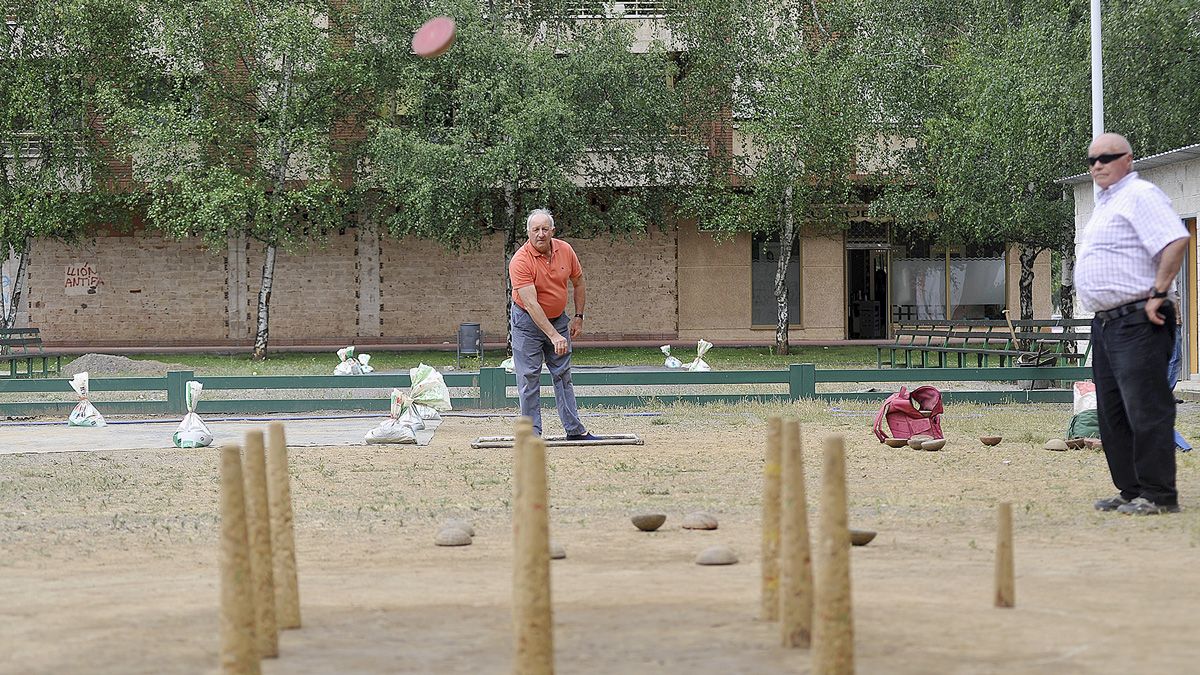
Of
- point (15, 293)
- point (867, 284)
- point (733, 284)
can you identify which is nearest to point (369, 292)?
point (15, 293)

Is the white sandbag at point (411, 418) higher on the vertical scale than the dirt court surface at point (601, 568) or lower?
higher

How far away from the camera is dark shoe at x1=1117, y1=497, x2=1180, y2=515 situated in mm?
8242

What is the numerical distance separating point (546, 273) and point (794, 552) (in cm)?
825

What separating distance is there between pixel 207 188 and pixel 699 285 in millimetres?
12807

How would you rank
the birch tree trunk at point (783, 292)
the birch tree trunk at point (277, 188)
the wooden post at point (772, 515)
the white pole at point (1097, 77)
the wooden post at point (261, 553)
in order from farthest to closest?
1. the birch tree trunk at point (783, 292)
2. the birch tree trunk at point (277, 188)
3. the white pole at point (1097, 77)
4. the wooden post at point (772, 515)
5. the wooden post at point (261, 553)

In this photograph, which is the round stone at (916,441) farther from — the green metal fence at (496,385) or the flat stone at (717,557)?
the flat stone at (717,557)

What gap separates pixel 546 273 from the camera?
12773mm

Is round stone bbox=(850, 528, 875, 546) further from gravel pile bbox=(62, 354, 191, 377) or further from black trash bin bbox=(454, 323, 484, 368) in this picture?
black trash bin bbox=(454, 323, 484, 368)

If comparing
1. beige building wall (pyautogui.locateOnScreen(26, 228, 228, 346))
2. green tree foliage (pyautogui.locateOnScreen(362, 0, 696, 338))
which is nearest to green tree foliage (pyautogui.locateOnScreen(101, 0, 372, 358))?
green tree foliage (pyautogui.locateOnScreen(362, 0, 696, 338))

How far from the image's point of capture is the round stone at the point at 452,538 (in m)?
7.52

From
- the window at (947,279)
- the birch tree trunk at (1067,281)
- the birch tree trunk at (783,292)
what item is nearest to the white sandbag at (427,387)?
the birch tree trunk at (1067,281)

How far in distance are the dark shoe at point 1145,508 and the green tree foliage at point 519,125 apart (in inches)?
896

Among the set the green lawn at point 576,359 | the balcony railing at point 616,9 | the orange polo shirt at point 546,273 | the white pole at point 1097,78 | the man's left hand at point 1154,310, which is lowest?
the green lawn at point 576,359

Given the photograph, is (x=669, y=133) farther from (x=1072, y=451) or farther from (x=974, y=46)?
(x=1072, y=451)
